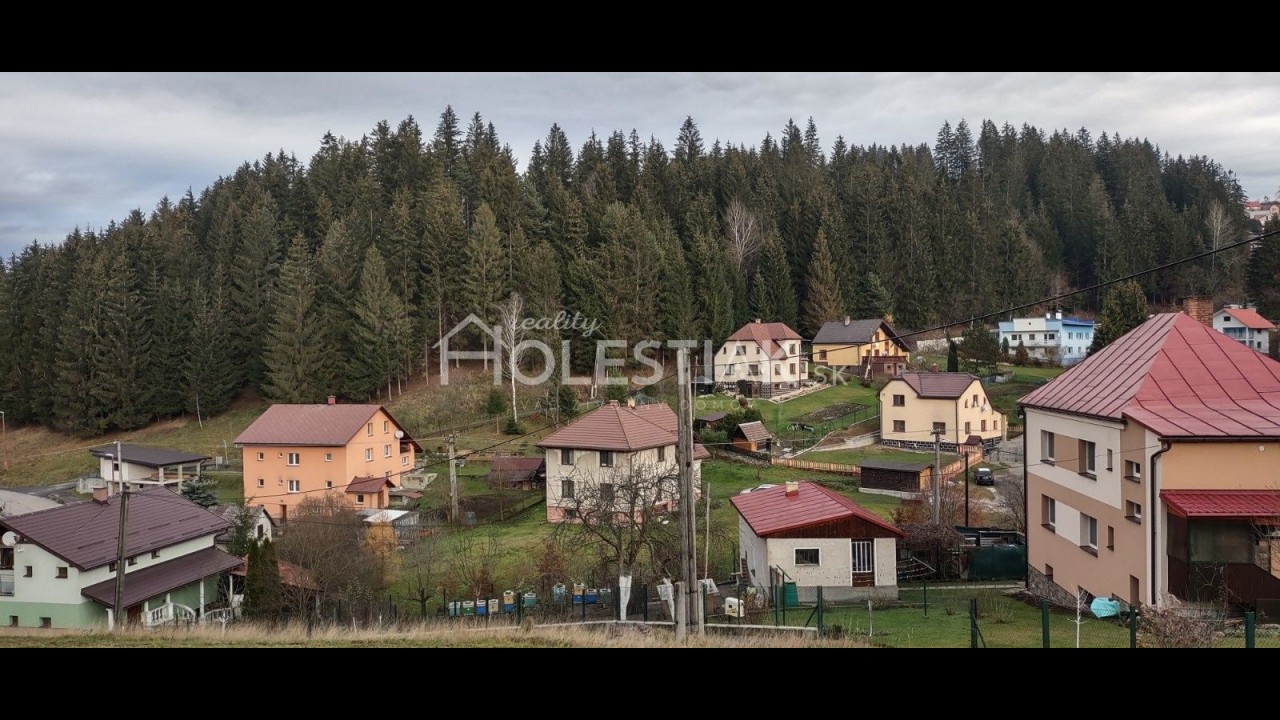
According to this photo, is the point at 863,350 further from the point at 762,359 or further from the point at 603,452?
the point at 603,452

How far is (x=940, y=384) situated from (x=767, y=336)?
12.6m

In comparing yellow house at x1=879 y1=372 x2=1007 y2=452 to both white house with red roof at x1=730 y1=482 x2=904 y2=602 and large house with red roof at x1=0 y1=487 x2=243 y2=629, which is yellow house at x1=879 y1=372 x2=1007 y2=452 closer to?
white house with red roof at x1=730 y1=482 x2=904 y2=602

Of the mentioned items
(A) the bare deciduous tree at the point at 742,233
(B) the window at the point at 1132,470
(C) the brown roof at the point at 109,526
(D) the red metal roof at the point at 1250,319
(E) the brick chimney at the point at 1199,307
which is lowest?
(C) the brown roof at the point at 109,526

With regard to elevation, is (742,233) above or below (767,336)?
above

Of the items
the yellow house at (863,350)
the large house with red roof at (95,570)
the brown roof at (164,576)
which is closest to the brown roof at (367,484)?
the brown roof at (164,576)

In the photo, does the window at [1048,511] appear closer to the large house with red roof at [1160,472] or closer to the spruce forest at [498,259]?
the large house with red roof at [1160,472]

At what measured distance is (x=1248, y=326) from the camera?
4522 centimetres

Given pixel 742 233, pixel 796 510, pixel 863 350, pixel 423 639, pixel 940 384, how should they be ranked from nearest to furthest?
1. pixel 423 639
2. pixel 796 510
3. pixel 940 384
4. pixel 863 350
5. pixel 742 233

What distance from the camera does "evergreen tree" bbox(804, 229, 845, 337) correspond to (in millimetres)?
53531

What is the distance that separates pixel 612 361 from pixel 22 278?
39077mm

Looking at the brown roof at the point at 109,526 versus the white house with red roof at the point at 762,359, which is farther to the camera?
the white house with red roof at the point at 762,359

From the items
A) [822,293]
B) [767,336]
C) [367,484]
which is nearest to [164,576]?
[367,484]

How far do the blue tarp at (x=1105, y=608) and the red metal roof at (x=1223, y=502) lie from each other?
1.91 m

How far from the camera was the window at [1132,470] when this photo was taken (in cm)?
1216
